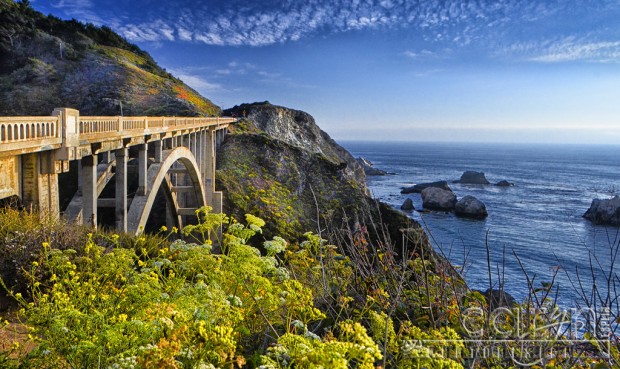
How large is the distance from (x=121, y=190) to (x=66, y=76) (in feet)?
133

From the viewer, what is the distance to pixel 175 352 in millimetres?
2734

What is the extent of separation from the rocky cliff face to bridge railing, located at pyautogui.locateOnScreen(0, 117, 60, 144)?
42279mm

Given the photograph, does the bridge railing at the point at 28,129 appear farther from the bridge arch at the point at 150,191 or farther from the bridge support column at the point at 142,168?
the bridge support column at the point at 142,168

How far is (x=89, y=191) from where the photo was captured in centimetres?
1055

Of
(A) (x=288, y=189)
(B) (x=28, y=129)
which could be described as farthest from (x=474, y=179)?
(B) (x=28, y=129)

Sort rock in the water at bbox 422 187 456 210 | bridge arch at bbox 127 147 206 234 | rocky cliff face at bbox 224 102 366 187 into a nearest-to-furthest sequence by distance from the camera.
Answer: bridge arch at bbox 127 147 206 234 → rocky cliff face at bbox 224 102 366 187 → rock in the water at bbox 422 187 456 210

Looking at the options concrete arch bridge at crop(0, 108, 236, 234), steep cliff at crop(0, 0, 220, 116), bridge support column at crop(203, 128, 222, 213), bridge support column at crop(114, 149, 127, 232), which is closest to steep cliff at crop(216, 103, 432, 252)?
bridge support column at crop(203, 128, 222, 213)

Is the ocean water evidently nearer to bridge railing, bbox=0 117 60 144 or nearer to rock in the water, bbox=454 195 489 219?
rock in the water, bbox=454 195 489 219

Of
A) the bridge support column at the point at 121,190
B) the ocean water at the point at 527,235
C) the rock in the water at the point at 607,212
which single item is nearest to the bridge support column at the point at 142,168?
the bridge support column at the point at 121,190

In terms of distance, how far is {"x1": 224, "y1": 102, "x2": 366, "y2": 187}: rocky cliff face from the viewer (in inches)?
2248

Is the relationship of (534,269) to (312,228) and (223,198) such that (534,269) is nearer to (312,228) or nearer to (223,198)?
(312,228)

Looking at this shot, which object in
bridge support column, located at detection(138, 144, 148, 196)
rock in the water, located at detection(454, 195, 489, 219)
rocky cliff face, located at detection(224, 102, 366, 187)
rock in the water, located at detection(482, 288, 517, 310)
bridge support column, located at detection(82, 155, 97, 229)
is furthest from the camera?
rocky cliff face, located at detection(224, 102, 366, 187)

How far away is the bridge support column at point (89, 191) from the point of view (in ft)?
33.8

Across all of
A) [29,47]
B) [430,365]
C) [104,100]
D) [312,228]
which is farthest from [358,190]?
[29,47]
